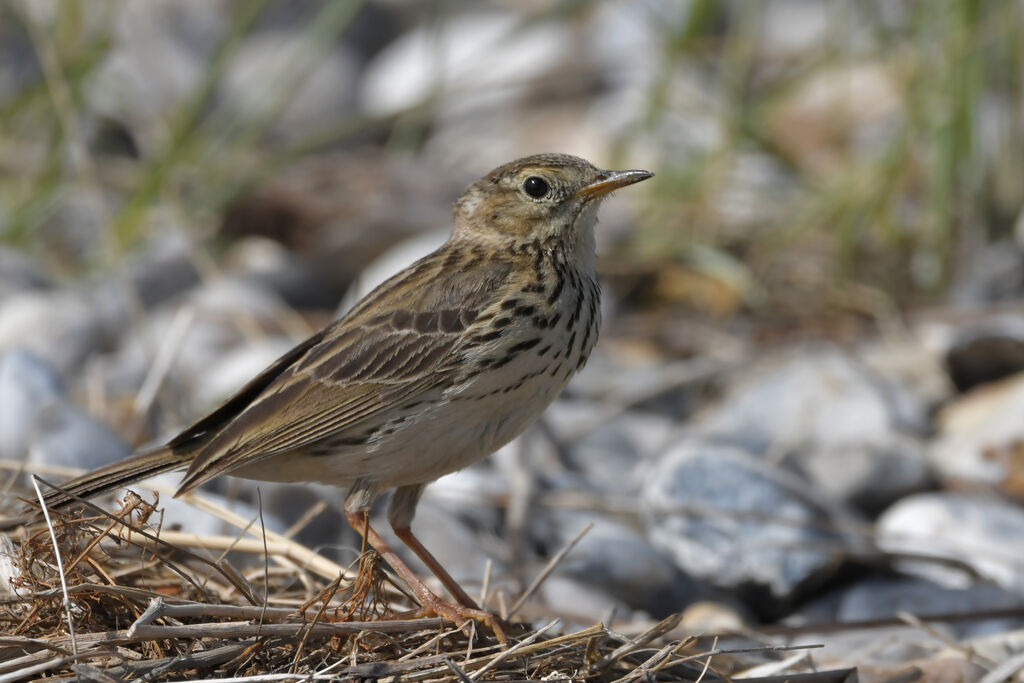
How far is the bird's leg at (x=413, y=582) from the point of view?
138 inches

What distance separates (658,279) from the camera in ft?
27.8

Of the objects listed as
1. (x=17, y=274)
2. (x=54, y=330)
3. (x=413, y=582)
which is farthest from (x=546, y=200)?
(x=17, y=274)

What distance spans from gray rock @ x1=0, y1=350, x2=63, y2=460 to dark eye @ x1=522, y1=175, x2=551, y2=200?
215 cm

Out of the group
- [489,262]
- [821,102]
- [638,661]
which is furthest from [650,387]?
[821,102]

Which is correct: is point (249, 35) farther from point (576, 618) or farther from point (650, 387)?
point (576, 618)

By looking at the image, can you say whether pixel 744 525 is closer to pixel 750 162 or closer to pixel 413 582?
pixel 413 582

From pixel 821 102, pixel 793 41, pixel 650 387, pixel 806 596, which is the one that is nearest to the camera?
pixel 806 596

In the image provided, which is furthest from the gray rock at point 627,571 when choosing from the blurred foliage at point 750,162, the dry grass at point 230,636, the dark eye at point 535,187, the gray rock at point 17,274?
the gray rock at point 17,274

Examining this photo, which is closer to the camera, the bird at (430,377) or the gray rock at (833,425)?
the bird at (430,377)

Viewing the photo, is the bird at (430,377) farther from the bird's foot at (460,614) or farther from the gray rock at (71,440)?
the gray rock at (71,440)

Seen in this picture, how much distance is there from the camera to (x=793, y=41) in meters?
12.2

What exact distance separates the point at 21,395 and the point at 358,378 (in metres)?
2.16

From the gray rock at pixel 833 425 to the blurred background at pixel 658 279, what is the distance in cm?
2

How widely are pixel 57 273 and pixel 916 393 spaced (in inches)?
200
